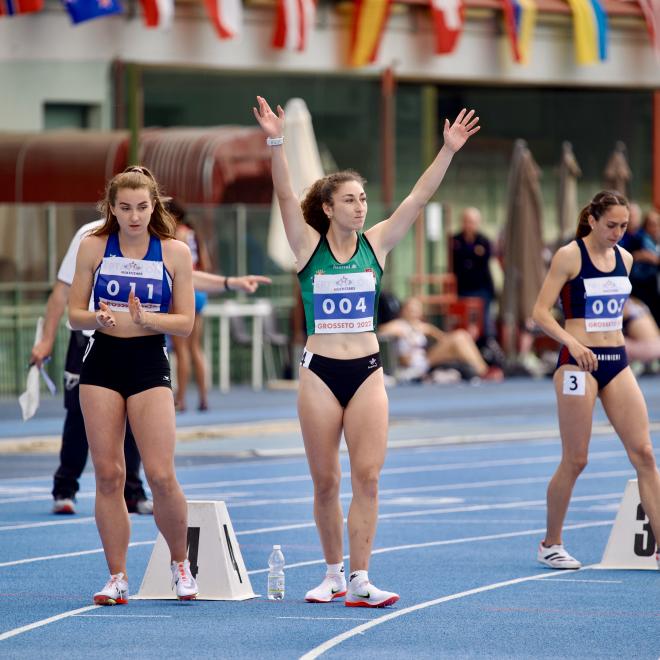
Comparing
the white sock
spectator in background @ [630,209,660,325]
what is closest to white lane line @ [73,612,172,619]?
the white sock

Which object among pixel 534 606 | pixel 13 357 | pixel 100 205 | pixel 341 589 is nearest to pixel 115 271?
pixel 100 205

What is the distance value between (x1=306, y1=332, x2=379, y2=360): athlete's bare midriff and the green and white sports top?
0.03 meters

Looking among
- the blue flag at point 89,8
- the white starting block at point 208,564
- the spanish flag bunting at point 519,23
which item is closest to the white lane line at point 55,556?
the white starting block at point 208,564

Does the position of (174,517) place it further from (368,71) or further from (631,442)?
(368,71)

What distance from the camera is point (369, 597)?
9414mm

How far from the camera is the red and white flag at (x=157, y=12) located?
28.4 metres

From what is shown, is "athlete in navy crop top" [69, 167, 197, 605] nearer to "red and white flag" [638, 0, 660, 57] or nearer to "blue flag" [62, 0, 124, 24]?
"blue flag" [62, 0, 124, 24]

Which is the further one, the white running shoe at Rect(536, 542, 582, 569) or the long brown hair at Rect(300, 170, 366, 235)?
the white running shoe at Rect(536, 542, 582, 569)

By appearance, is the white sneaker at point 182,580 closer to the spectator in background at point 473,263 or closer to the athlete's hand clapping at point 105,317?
the athlete's hand clapping at point 105,317

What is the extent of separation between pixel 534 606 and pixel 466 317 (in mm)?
19967

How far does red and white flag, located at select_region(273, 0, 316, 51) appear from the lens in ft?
98.5

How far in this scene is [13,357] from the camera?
24359 mm

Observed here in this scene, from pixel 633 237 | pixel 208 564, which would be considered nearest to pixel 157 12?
pixel 633 237

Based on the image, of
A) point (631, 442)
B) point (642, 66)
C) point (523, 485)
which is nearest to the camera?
point (631, 442)
